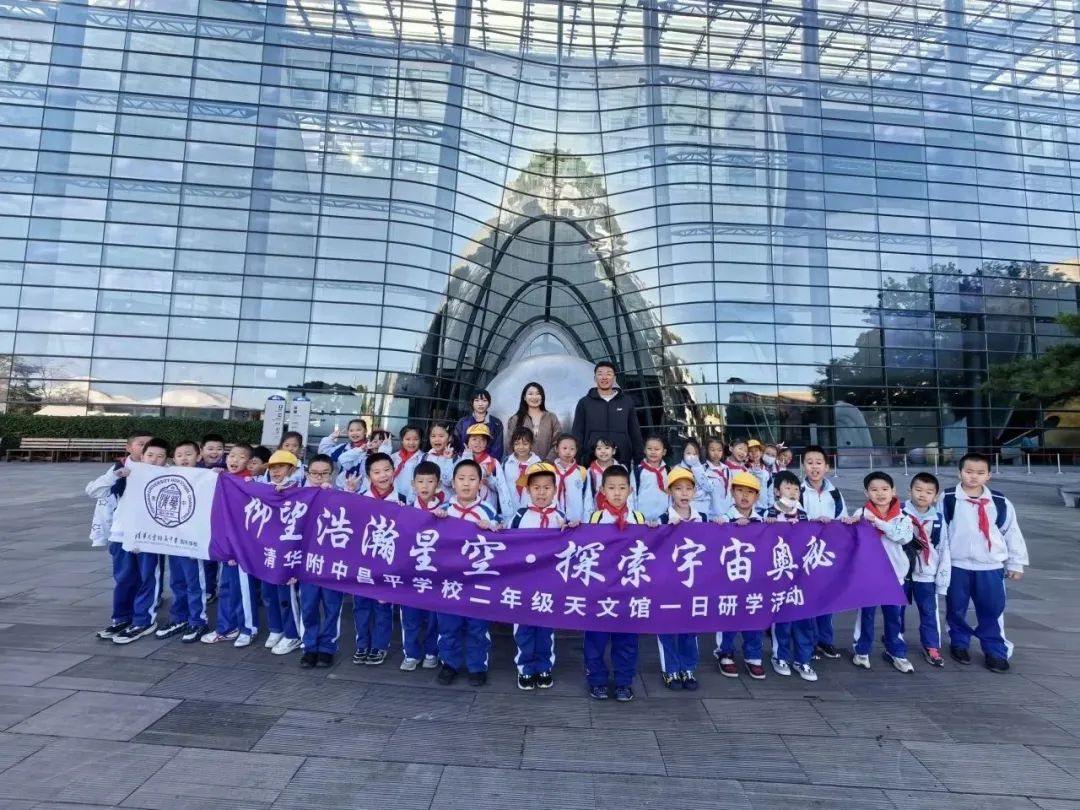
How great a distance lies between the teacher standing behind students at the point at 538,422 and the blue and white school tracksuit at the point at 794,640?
2.31m

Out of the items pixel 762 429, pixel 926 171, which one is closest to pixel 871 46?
pixel 926 171

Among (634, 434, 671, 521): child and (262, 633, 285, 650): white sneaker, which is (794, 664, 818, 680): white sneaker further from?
(262, 633, 285, 650): white sneaker

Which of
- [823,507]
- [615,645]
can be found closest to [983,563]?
[823,507]

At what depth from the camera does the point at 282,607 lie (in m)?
4.19

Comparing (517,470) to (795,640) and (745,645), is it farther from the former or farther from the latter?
(795,640)

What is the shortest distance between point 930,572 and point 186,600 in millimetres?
5947

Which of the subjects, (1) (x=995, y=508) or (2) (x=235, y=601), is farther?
(2) (x=235, y=601)

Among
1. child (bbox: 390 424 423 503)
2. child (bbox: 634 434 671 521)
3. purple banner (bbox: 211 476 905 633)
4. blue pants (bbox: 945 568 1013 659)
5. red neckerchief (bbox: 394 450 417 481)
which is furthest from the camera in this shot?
red neckerchief (bbox: 394 450 417 481)

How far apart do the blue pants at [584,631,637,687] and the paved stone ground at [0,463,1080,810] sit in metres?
0.18

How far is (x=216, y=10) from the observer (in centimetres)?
2219

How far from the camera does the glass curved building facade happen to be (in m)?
20.7

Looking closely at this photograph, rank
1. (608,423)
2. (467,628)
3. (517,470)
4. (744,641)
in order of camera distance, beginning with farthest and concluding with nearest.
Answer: (608,423), (517,470), (744,641), (467,628)

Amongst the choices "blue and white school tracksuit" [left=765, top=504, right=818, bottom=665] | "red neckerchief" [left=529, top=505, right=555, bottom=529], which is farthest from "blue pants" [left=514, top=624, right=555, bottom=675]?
"blue and white school tracksuit" [left=765, top=504, right=818, bottom=665]

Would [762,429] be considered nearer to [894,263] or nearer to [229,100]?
[894,263]
